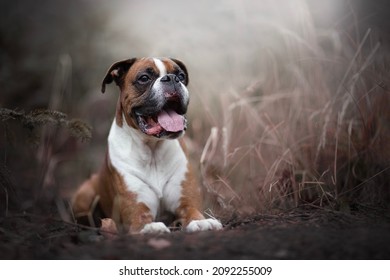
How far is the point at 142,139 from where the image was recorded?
4402 mm

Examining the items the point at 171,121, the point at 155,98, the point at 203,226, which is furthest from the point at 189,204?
the point at 155,98

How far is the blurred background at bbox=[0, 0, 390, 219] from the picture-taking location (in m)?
4.62

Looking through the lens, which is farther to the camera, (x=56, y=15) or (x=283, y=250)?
(x=56, y=15)

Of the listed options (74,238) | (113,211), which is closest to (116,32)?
(113,211)

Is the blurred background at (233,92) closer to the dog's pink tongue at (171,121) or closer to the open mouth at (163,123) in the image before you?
the open mouth at (163,123)

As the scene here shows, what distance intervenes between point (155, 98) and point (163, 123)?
0.63 ft

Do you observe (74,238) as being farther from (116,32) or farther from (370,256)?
(116,32)

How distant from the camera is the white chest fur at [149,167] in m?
4.35

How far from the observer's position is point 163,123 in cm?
420

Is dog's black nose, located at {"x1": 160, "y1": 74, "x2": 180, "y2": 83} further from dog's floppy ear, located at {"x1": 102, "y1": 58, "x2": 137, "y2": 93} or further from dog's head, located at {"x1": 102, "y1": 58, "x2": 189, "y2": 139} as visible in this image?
dog's floppy ear, located at {"x1": 102, "y1": 58, "x2": 137, "y2": 93}

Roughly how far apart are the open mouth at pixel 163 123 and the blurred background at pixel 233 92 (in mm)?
456

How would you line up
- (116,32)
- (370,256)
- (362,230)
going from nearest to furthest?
1. (370,256)
2. (362,230)
3. (116,32)

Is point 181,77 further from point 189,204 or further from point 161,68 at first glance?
point 189,204

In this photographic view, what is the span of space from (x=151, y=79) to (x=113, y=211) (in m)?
1.06
